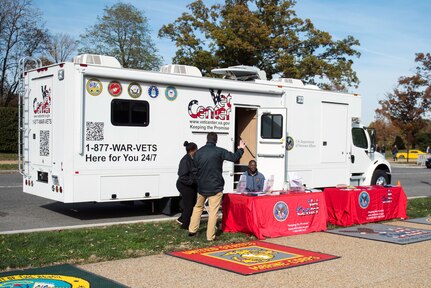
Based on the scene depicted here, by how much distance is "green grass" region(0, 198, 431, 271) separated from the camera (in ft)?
23.4

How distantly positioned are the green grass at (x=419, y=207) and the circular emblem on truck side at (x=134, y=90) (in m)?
6.44

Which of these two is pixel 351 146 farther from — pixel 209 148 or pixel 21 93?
pixel 21 93

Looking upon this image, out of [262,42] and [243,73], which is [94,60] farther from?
[262,42]

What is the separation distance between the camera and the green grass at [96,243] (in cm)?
715

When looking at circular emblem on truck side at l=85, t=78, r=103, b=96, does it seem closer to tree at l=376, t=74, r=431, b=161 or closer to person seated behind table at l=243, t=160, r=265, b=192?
person seated behind table at l=243, t=160, r=265, b=192

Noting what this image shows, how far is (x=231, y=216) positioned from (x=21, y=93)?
5.49 meters

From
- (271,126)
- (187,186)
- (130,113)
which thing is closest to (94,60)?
(130,113)

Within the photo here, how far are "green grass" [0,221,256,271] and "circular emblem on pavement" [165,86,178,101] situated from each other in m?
2.77

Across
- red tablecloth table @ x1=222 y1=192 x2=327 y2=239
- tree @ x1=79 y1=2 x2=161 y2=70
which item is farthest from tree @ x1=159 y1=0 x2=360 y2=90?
red tablecloth table @ x1=222 y1=192 x2=327 y2=239

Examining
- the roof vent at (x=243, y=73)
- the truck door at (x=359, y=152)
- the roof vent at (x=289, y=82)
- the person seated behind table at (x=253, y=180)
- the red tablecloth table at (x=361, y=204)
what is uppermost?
the roof vent at (x=243, y=73)

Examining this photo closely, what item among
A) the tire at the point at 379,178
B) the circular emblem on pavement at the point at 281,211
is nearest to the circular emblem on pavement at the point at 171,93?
the circular emblem on pavement at the point at 281,211

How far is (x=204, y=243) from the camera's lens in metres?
8.43

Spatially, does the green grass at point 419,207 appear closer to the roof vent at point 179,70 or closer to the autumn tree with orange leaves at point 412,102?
the roof vent at point 179,70

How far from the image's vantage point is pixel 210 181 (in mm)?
8656
